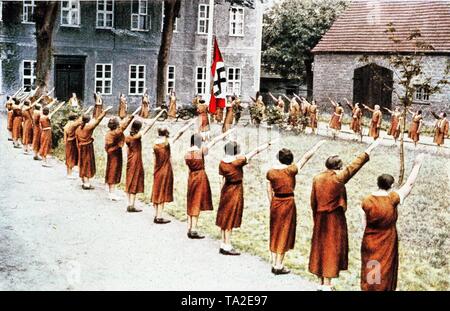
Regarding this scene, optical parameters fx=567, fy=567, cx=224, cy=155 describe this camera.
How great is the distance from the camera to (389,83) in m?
6.47

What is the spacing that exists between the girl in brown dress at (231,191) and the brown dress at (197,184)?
0.41 meters

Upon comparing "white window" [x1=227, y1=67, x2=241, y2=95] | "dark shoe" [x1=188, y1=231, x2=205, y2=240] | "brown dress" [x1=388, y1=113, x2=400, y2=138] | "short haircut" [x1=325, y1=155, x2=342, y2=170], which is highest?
"white window" [x1=227, y1=67, x2=241, y2=95]

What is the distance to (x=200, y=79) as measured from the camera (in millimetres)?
6484

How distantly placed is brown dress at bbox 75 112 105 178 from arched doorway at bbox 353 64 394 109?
355 cm

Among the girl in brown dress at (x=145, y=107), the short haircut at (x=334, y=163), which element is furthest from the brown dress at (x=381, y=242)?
the girl in brown dress at (x=145, y=107)

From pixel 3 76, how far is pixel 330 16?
12.0ft

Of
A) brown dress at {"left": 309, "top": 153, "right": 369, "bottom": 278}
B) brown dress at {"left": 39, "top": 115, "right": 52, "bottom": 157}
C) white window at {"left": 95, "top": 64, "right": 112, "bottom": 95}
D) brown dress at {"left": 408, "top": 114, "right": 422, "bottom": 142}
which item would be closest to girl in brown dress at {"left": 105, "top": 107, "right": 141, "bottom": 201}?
white window at {"left": 95, "top": 64, "right": 112, "bottom": 95}

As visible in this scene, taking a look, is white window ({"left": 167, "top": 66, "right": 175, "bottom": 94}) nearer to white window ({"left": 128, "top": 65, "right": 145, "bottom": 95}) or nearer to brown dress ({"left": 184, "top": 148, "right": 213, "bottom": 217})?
white window ({"left": 128, "top": 65, "right": 145, "bottom": 95})

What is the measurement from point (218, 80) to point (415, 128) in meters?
2.35

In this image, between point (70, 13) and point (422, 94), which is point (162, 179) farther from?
point (422, 94)

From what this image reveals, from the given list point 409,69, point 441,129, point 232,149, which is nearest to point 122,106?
point 232,149

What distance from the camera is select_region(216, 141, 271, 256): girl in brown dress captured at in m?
5.54

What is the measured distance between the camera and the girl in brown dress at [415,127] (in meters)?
6.29

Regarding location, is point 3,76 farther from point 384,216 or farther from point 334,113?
point 384,216
